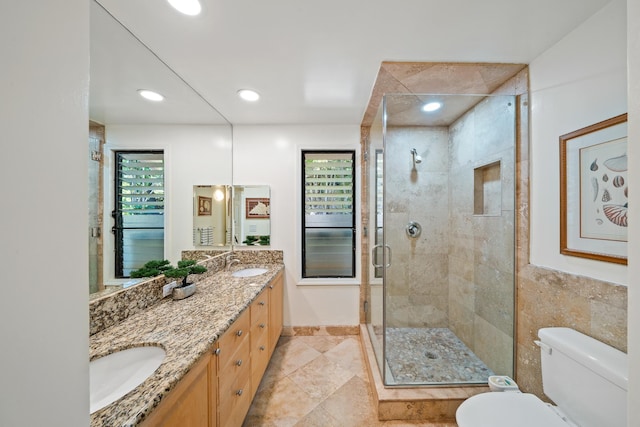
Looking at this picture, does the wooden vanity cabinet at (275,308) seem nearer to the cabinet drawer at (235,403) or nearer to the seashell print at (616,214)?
the cabinet drawer at (235,403)

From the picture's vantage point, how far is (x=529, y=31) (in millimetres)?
1286

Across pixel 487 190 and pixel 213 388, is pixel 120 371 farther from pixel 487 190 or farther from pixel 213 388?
pixel 487 190

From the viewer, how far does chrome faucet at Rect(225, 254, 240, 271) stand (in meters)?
2.43

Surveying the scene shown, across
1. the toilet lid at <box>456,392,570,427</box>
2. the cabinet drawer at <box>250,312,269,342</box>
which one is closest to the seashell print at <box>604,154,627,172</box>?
the toilet lid at <box>456,392,570,427</box>

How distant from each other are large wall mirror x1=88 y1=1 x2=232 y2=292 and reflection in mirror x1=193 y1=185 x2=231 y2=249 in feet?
0.28

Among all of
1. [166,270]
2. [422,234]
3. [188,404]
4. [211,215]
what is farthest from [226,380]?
[422,234]

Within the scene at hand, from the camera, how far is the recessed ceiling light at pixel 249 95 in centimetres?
192

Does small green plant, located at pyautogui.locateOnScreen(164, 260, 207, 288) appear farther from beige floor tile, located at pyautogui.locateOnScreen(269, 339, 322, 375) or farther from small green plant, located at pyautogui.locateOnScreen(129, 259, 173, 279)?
beige floor tile, located at pyautogui.locateOnScreen(269, 339, 322, 375)

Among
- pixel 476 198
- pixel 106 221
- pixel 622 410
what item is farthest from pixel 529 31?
pixel 106 221

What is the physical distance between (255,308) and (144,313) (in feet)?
2.13

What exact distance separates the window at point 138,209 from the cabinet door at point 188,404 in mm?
797

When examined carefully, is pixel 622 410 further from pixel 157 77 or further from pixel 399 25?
pixel 157 77

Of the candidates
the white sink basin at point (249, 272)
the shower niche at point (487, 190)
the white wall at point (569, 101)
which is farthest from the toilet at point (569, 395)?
the white sink basin at point (249, 272)

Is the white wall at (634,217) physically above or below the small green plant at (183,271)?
above
